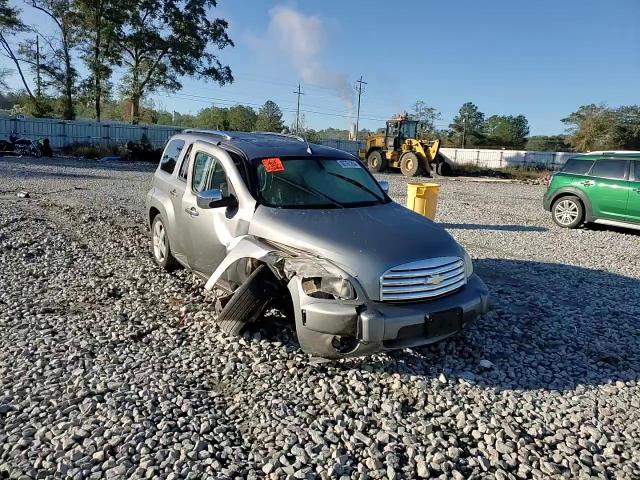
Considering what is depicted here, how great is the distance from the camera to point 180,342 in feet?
13.2

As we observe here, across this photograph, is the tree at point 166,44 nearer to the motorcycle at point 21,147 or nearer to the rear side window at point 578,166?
the motorcycle at point 21,147

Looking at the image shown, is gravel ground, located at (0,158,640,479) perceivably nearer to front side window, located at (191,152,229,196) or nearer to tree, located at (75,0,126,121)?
front side window, located at (191,152,229,196)

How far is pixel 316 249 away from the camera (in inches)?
142

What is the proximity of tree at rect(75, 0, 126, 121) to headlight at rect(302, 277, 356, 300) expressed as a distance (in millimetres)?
35411

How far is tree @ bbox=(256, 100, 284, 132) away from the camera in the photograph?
54656 mm

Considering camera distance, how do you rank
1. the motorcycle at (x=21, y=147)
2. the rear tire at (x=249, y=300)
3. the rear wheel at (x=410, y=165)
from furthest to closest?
1. the rear wheel at (x=410, y=165)
2. the motorcycle at (x=21, y=147)
3. the rear tire at (x=249, y=300)

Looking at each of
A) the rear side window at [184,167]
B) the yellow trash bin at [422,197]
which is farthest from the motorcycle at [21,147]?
the rear side window at [184,167]

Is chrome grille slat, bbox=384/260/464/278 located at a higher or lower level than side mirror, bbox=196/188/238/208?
lower

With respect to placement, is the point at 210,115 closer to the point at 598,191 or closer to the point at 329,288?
the point at 598,191

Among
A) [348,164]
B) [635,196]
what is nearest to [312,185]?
[348,164]

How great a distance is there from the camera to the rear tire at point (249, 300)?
3807 millimetres

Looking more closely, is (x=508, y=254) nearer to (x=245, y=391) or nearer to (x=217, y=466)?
(x=245, y=391)

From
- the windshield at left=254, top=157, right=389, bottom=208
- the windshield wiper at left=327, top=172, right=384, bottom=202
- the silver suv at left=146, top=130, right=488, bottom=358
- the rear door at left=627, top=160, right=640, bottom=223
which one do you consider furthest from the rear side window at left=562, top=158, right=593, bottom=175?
the windshield wiper at left=327, top=172, right=384, bottom=202

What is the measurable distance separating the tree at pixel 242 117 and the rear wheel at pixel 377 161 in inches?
1333
